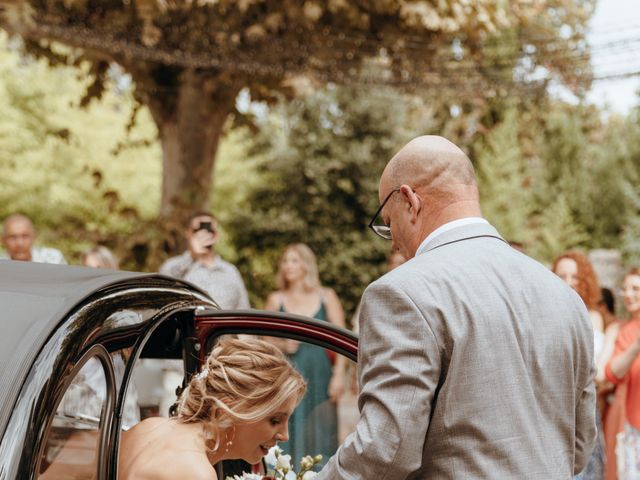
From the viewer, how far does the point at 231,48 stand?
1115cm

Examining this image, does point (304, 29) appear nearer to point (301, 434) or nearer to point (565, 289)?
point (301, 434)

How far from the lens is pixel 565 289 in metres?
2.37

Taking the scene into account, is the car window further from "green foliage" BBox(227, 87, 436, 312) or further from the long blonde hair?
"green foliage" BBox(227, 87, 436, 312)

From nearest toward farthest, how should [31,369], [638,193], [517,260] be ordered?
1. [31,369]
2. [517,260]
3. [638,193]

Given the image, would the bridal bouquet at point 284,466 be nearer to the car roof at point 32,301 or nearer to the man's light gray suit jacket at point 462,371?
the car roof at point 32,301

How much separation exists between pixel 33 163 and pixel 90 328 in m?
20.3

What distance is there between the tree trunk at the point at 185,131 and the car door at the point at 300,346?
7.53m

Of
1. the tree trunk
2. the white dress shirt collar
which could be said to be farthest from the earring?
the tree trunk

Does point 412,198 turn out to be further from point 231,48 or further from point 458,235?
point 231,48

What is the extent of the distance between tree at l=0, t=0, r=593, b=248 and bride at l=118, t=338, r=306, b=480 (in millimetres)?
7474

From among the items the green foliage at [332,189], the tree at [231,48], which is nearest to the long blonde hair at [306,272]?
the tree at [231,48]

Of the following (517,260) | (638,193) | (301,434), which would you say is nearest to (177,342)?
(301,434)

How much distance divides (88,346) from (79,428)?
1.35 m

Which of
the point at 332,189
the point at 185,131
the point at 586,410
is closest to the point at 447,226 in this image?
the point at 586,410
